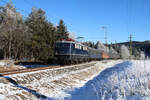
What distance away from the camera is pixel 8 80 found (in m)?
7.98

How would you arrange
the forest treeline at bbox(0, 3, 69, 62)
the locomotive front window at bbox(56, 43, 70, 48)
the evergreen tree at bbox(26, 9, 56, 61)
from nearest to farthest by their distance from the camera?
the locomotive front window at bbox(56, 43, 70, 48) < the evergreen tree at bbox(26, 9, 56, 61) < the forest treeline at bbox(0, 3, 69, 62)

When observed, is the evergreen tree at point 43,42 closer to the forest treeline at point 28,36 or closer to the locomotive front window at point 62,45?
the forest treeline at point 28,36

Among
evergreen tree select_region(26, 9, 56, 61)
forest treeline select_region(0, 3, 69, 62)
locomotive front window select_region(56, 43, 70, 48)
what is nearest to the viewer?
locomotive front window select_region(56, 43, 70, 48)

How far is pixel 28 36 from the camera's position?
35219 millimetres

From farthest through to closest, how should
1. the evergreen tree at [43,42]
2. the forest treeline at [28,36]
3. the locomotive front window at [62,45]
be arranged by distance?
the forest treeline at [28,36] → the evergreen tree at [43,42] → the locomotive front window at [62,45]

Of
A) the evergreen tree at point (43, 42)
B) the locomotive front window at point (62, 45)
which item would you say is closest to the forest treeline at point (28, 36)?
the evergreen tree at point (43, 42)

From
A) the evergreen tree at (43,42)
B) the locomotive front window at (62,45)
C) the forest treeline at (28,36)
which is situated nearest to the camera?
the locomotive front window at (62,45)

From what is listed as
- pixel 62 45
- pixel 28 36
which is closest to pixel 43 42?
pixel 62 45

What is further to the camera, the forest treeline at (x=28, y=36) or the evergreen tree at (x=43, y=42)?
the forest treeline at (x=28, y=36)

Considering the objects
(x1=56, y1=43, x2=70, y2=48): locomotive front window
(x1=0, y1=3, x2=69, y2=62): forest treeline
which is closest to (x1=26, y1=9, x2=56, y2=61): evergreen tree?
(x1=0, y1=3, x2=69, y2=62): forest treeline

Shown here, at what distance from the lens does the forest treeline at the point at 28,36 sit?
26953mm

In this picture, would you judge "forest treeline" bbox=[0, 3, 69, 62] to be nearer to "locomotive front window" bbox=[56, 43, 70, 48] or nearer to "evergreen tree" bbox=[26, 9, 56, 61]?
"evergreen tree" bbox=[26, 9, 56, 61]

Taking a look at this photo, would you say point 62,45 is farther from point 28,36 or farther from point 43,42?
point 28,36

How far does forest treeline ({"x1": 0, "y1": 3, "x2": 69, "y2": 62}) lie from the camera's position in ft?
88.4
